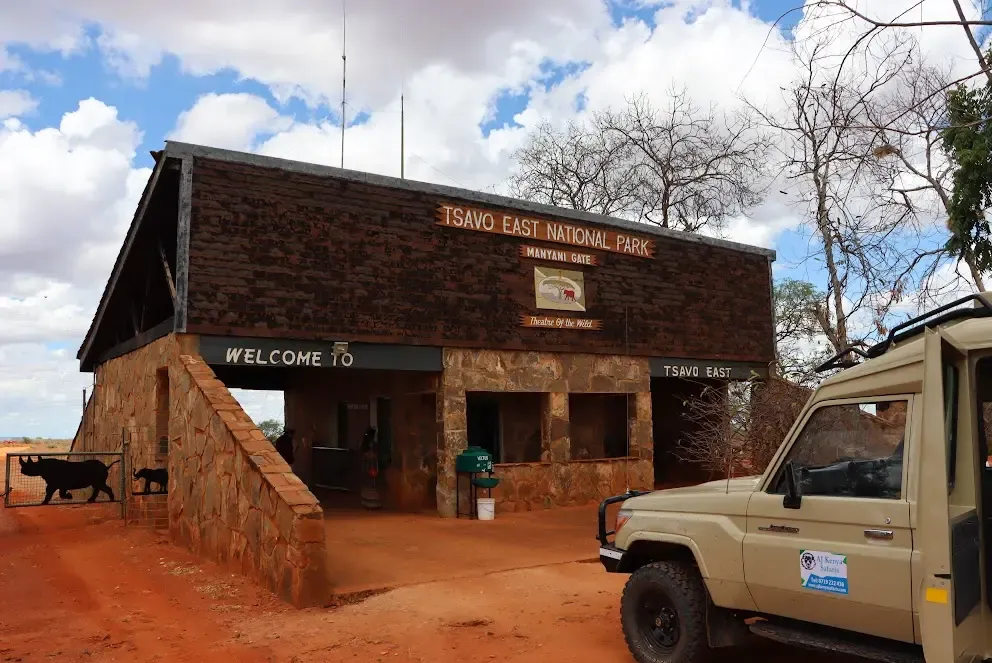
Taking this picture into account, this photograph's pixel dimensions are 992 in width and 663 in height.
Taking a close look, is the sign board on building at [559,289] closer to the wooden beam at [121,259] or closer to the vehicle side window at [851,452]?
the wooden beam at [121,259]

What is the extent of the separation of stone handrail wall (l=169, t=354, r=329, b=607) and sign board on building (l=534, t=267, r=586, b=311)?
21.9ft

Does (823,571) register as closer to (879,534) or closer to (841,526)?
(841,526)

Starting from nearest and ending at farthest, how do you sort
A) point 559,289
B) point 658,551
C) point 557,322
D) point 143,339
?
point 658,551 < point 143,339 < point 557,322 < point 559,289

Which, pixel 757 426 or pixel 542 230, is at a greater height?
pixel 542 230

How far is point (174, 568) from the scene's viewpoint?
385 inches

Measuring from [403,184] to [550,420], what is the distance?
5.34m

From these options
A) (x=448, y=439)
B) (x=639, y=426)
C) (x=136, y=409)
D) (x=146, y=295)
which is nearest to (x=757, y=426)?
(x=639, y=426)

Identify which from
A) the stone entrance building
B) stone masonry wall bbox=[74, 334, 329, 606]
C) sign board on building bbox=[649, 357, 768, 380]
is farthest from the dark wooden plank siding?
stone masonry wall bbox=[74, 334, 329, 606]

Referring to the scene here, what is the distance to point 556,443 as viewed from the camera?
1559cm

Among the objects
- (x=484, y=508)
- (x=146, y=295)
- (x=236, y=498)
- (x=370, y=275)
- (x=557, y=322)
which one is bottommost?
(x=484, y=508)

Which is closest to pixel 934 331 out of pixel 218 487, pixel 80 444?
pixel 218 487

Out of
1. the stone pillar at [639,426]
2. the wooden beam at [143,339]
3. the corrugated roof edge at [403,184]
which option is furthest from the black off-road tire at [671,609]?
the stone pillar at [639,426]

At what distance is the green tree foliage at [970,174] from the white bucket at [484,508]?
8346 millimetres

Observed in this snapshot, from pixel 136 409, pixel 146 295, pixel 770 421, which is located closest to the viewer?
pixel 770 421
